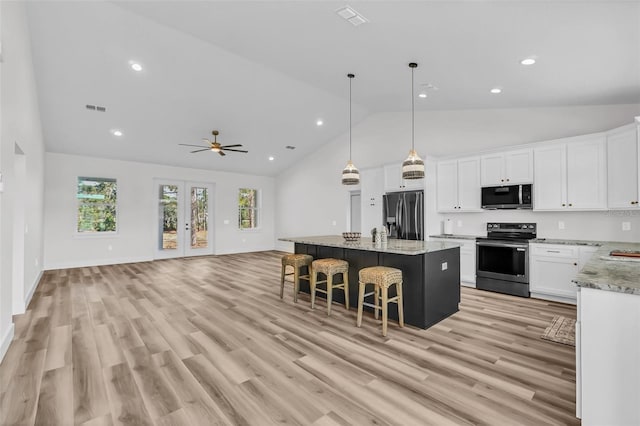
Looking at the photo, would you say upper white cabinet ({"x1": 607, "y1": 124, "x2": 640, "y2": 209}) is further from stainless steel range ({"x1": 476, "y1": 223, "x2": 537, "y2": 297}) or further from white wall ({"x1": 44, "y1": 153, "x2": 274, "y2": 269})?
white wall ({"x1": 44, "y1": 153, "x2": 274, "y2": 269})

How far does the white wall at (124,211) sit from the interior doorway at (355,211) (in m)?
3.92

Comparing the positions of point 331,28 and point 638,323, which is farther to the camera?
point 331,28

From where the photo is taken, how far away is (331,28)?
134 inches

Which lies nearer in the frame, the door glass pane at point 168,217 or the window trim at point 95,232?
the window trim at point 95,232

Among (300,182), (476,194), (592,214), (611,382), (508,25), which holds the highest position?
(508,25)

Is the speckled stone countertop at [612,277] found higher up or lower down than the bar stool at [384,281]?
higher up

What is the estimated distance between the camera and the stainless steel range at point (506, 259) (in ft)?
15.1

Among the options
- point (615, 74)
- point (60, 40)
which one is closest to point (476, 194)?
point (615, 74)

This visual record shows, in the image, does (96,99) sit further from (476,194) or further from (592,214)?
(592,214)

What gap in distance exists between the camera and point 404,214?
5.93m

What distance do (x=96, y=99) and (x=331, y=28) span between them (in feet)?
14.7

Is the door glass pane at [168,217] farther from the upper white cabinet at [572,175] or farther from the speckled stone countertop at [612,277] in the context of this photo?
the speckled stone countertop at [612,277]

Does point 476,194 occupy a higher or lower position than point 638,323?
higher

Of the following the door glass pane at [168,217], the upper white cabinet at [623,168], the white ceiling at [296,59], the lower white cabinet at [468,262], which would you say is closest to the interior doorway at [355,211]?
the white ceiling at [296,59]
